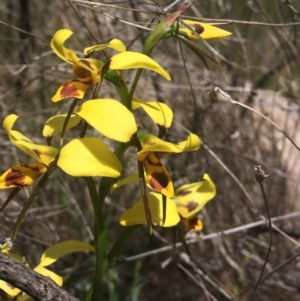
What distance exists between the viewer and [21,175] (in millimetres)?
908

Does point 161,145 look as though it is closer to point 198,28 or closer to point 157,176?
point 157,176

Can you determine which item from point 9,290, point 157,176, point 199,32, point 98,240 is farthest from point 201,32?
point 9,290

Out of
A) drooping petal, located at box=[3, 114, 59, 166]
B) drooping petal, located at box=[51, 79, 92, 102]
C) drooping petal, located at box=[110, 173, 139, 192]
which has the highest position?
drooping petal, located at box=[51, 79, 92, 102]

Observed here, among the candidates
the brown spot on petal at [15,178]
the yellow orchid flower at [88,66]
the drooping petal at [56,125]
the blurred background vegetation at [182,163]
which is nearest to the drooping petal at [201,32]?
the yellow orchid flower at [88,66]

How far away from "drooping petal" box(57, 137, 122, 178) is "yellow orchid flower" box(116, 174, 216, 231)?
0.46 ft

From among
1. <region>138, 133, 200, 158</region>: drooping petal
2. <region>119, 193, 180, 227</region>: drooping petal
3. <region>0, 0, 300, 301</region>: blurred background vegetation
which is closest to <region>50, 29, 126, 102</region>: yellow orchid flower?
<region>138, 133, 200, 158</region>: drooping petal

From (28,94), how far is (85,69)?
130 cm

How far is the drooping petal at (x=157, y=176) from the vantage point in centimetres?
87

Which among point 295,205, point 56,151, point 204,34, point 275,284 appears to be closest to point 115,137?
point 56,151

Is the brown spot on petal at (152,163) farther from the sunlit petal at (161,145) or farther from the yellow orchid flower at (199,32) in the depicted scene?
the yellow orchid flower at (199,32)

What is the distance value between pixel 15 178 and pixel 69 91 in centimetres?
15

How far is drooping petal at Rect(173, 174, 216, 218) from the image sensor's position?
1038 millimetres

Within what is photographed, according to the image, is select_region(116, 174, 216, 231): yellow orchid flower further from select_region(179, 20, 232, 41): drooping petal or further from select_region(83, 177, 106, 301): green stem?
select_region(179, 20, 232, 41): drooping petal

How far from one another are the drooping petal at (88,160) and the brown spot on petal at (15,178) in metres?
0.07
